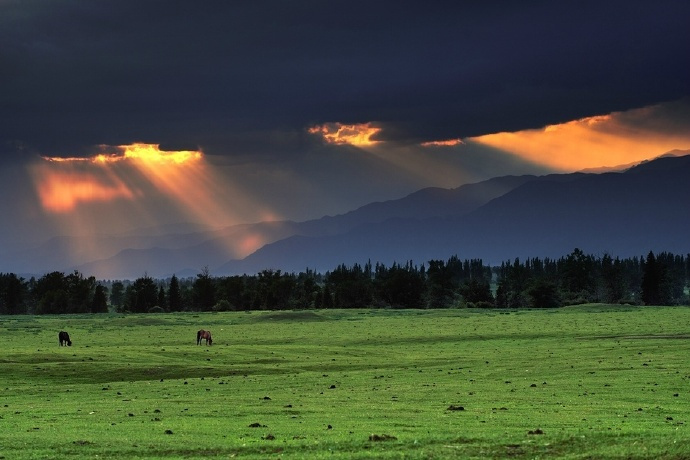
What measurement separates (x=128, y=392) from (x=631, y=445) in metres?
28.7

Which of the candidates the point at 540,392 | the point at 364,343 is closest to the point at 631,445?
the point at 540,392

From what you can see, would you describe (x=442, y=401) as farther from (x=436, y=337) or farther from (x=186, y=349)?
(x=436, y=337)

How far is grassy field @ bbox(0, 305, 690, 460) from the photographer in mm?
25828

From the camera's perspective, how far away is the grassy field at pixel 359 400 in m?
25.8

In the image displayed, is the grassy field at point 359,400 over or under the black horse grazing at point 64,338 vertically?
under

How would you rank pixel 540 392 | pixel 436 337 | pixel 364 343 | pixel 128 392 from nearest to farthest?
pixel 540 392 < pixel 128 392 < pixel 364 343 < pixel 436 337

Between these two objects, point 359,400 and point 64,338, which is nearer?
point 359,400

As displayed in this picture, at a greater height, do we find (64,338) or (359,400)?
(64,338)

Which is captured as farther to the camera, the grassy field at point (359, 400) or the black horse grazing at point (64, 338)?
the black horse grazing at point (64, 338)

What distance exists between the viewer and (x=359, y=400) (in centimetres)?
3947

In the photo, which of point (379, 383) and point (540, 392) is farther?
point (379, 383)

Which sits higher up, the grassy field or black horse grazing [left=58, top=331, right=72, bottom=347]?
black horse grazing [left=58, top=331, right=72, bottom=347]

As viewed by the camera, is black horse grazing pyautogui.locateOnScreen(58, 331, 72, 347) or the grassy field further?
black horse grazing pyautogui.locateOnScreen(58, 331, 72, 347)

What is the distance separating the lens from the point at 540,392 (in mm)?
42125
